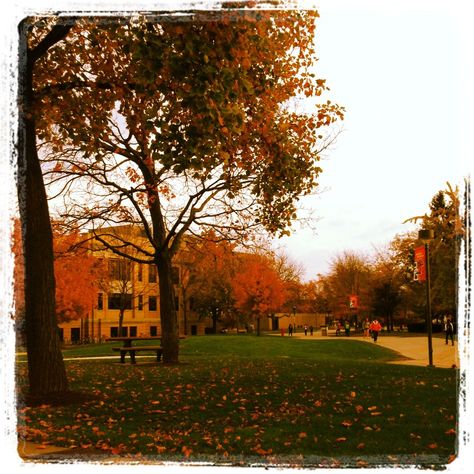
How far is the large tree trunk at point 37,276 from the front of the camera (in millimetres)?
11023

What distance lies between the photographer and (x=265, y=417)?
31.6ft

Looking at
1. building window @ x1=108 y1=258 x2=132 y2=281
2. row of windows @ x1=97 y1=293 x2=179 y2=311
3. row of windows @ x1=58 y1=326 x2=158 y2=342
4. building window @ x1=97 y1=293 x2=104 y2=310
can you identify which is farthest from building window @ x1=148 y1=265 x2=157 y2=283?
row of windows @ x1=58 y1=326 x2=158 y2=342

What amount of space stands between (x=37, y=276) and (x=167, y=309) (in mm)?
10321

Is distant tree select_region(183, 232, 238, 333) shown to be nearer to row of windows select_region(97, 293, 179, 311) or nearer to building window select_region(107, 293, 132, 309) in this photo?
row of windows select_region(97, 293, 179, 311)

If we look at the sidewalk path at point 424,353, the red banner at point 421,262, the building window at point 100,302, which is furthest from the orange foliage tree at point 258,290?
the red banner at point 421,262

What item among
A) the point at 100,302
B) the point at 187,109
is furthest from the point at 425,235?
the point at 100,302

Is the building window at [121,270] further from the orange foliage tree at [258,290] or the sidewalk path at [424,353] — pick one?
the sidewalk path at [424,353]

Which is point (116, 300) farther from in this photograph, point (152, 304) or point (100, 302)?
point (152, 304)

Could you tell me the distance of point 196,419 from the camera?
9.58 metres

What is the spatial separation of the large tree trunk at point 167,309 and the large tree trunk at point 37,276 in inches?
374

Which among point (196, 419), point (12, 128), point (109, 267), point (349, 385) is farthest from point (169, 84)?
point (109, 267)

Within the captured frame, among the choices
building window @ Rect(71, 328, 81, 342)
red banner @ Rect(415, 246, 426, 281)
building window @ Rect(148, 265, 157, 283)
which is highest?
red banner @ Rect(415, 246, 426, 281)

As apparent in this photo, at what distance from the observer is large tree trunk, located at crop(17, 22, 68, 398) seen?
11.0m

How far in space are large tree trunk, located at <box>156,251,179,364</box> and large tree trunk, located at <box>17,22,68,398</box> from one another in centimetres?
951
